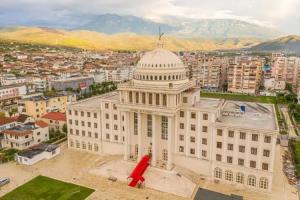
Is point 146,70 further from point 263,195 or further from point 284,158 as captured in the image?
point 284,158

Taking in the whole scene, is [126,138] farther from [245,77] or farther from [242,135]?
[245,77]

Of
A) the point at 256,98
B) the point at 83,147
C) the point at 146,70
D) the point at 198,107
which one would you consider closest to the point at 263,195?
the point at 198,107

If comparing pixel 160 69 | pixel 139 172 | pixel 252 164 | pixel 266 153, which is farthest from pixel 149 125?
pixel 266 153

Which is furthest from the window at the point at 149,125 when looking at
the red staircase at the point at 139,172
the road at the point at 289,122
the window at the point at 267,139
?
the road at the point at 289,122

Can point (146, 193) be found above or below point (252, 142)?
below

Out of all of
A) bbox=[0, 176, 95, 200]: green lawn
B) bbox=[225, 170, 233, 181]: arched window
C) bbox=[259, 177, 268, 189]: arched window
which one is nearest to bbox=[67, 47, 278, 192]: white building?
bbox=[259, 177, 268, 189]: arched window

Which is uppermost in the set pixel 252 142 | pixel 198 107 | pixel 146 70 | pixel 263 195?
pixel 146 70
